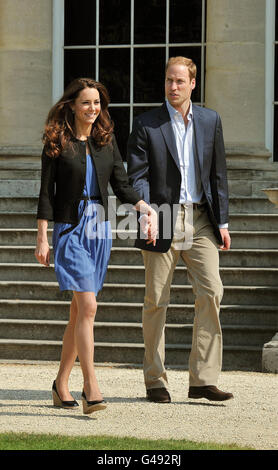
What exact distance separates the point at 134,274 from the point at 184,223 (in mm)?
3389

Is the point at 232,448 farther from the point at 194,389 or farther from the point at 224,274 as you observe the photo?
the point at 224,274

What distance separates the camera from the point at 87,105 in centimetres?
610

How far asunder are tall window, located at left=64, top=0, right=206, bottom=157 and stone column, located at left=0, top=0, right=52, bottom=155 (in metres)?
0.47

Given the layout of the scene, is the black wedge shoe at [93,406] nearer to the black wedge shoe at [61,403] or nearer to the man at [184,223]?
the black wedge shoe at [61,403]

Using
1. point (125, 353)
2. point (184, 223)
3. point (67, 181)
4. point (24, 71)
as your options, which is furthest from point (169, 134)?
point (24, 71)

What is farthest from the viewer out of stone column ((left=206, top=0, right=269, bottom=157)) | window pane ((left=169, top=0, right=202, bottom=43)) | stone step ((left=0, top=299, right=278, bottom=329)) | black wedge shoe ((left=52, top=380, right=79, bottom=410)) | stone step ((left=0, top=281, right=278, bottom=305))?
window pane ((left=169, top=0, right=202, bottom=43))

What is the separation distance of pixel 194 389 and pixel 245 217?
432 cm

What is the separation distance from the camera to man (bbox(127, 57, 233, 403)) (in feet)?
21.0

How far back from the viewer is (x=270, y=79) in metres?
11.9

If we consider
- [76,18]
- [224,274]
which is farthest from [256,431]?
[76,18]

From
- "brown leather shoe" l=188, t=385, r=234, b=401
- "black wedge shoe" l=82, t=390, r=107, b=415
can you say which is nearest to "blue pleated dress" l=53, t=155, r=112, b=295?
"black wedge shoe" l=82, t=390, r=107, b=415

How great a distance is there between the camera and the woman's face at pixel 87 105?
6098 mm

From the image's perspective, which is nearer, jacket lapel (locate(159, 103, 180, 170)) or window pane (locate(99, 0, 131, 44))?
jacket lapel (locate(159, 103, 180, 170))

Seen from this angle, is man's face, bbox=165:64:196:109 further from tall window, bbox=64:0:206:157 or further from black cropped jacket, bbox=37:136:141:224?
tall window, bbox=64:0:206:157
